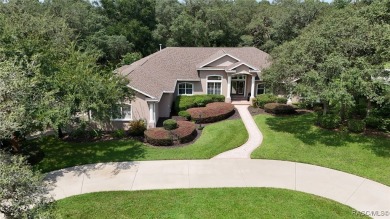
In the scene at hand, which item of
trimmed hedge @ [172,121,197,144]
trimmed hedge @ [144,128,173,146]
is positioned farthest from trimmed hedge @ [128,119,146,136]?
trimmed hedge @ [172,121,197,144]

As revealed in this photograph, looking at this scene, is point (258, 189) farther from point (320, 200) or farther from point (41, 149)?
point (41, 149)

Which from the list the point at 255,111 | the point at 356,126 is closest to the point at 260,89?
the point at 255,111

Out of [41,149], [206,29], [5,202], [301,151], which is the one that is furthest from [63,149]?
[206,29]

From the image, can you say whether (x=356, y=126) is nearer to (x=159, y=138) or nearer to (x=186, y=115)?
(x=186, y=115)

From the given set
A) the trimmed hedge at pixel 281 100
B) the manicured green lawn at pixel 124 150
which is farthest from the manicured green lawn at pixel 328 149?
the trimmed hedge at pixel 281 100

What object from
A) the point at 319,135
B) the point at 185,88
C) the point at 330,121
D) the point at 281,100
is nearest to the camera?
the point at 319,135

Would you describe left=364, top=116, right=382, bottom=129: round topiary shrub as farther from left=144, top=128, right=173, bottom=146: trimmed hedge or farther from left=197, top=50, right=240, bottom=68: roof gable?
left=144, top=128, right=173, bottom=146: trimmed hedge
